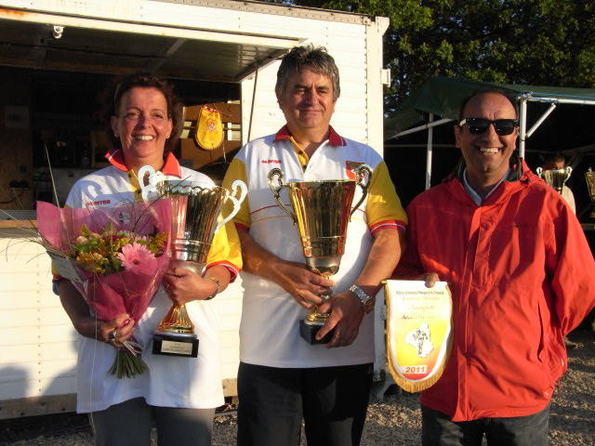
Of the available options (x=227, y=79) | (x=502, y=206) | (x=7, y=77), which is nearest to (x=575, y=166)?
(x=227, y=79)

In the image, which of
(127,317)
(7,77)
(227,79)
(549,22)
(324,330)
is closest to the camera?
(127,317)

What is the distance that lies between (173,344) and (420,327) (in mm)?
822

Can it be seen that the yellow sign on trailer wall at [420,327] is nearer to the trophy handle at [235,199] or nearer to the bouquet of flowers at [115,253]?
the trophy handle at [235,199]

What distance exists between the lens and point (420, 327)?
7.25 feet

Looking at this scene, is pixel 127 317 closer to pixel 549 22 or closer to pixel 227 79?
pixel 227 79

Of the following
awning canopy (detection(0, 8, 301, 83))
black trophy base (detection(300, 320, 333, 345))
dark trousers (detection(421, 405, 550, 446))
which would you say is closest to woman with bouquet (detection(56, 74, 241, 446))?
black trophy base (detection(300, 320, 333, 345))

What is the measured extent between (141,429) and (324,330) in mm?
671

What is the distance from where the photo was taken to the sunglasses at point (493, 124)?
2262 millimetres

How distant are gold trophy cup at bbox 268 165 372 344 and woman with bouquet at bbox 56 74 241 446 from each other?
0.26m

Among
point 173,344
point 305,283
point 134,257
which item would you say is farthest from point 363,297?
point 134,257

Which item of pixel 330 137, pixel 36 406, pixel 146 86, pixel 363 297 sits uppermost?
pixel 146 86

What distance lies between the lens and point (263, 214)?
7.97 ft

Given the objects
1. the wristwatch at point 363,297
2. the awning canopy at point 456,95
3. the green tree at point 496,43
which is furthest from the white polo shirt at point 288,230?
the green tree at point 496,43

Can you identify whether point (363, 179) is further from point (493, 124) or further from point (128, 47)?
point (128, 47)
